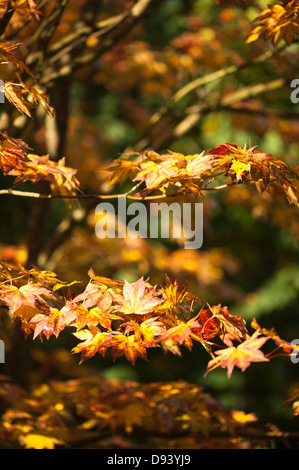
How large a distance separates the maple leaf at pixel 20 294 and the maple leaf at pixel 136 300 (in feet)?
0.69

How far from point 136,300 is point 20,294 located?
32 centimetres

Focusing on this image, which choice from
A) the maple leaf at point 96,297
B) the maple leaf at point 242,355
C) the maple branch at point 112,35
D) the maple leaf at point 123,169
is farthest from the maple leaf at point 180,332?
the maple branch at point 112,35

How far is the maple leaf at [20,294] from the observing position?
4.59ft

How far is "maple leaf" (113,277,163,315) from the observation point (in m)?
1.44

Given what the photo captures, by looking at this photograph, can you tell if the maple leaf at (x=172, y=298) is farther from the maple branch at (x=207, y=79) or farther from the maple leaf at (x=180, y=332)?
the maple branch at (x=207, y=79)

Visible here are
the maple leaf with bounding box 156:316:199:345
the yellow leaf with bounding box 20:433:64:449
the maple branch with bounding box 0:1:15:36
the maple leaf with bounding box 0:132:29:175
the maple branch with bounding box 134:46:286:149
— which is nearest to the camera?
the maple leaf with bounding box 156:316:199:345

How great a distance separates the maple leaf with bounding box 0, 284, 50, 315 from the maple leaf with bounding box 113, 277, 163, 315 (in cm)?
21

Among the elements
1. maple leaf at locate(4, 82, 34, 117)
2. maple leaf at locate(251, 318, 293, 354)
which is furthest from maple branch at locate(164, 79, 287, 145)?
maple leaf at locate(251, 318, 293, 354)

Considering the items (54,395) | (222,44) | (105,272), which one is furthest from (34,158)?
(222,44)

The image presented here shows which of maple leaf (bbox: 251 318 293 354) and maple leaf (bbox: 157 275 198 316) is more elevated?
maple leaf (bbox: 157 275 198 316)

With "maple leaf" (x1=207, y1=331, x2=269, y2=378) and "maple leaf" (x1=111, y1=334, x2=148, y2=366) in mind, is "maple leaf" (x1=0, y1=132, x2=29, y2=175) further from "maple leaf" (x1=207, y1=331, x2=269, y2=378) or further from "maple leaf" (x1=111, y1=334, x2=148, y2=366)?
"maple leaf" (x1=207, y1=331, x2=269, y2=378)

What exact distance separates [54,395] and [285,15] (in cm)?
179

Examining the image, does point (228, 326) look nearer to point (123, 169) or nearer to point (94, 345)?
point (94, 345)

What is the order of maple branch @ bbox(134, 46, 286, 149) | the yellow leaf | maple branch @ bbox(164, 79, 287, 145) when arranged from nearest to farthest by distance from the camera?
the yellow leaf < maple branch @ bbox(134, 46, 286, 149) < maple branch @ bbox(164, 79, 287, 145)
